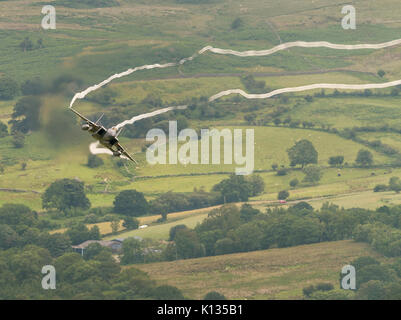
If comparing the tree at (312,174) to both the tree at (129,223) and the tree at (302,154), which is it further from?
the tree at (129,223)

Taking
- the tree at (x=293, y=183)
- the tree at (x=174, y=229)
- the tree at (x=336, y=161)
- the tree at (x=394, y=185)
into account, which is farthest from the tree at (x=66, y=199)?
the tree at (x=394, y=185)

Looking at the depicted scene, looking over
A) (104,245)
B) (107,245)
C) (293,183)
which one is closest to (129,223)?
(107,245)

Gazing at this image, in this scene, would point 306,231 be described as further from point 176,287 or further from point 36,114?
point 36,114

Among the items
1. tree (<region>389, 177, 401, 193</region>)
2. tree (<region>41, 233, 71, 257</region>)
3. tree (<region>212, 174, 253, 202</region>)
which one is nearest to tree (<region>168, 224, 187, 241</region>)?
tree (<region>41, 233, 71, 257</region>)

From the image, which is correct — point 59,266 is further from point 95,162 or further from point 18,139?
point 18,139

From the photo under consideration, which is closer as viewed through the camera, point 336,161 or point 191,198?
point 191,198
